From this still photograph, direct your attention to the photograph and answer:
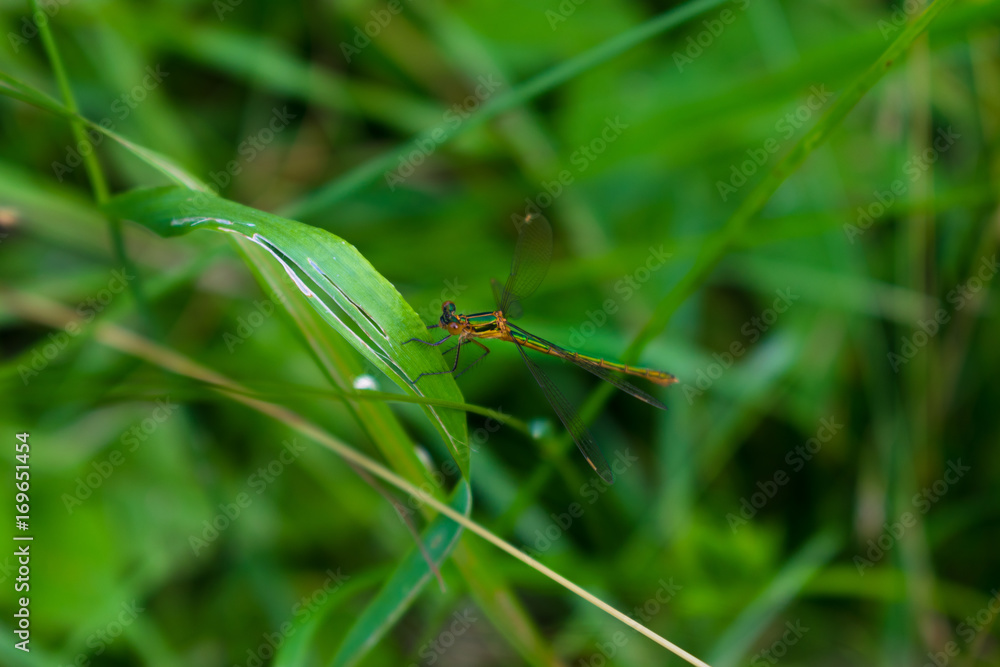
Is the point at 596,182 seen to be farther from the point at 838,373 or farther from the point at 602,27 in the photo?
the point at 838,373

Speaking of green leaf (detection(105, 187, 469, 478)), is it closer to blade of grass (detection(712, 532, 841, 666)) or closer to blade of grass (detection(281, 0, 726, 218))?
blade of grass (detection(281, 0, 726, 218))

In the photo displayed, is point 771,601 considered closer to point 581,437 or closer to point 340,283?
point 581,437

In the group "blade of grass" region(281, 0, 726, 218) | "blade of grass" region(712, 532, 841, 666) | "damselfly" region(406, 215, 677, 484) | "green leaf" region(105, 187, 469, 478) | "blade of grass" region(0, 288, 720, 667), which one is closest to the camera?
"green leaf" region(105, 187, 469, 478)

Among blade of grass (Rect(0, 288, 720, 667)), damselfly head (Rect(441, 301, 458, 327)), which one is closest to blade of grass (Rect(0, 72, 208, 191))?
blade of grass (Rect(0, 288, 720, 667))

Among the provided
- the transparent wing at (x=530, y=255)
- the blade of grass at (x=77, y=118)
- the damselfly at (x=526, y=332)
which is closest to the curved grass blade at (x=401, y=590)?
the damselfly at (x=526, y=332)

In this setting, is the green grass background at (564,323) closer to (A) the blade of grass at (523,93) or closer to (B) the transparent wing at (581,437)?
(B) the transparent wing at (581,437)

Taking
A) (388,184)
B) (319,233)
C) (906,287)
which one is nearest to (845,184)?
(906,287)
